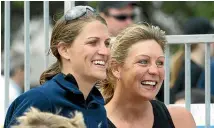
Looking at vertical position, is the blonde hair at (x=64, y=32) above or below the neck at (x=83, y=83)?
above

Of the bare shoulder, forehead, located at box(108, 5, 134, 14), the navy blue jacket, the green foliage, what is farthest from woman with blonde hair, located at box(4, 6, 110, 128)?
the green foliage

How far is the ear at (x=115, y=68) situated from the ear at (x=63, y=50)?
83 centimetres

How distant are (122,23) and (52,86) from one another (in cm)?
329

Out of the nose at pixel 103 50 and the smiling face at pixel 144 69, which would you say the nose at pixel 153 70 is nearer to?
the smiling face at pixel 144 69

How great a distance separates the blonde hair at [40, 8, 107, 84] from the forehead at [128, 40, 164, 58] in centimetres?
74

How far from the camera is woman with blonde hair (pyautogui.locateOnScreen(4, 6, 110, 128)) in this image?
14.7ft

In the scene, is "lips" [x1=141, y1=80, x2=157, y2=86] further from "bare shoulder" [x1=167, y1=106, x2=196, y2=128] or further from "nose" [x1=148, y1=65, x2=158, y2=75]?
"bare shoulder" [x1=167, y1=106, x2=196, y2=128]

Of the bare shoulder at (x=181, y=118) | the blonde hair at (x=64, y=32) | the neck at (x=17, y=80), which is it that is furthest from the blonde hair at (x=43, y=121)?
the neck at (x=17, y=80)

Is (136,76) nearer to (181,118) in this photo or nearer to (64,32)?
(181,118)

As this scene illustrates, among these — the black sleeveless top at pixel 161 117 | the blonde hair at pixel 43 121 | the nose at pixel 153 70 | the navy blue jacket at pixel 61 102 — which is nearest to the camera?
the blonde hair at pixel 43 121

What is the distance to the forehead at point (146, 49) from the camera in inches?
212

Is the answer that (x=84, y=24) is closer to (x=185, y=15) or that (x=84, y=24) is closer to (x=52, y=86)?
(x=52, y=86)

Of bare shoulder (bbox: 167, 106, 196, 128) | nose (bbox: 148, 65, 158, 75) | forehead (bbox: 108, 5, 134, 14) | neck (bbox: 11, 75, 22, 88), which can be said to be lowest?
bare shoulder (bbox: 167, 106, 196, 128)

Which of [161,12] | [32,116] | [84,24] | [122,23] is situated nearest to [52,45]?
[84,24]
